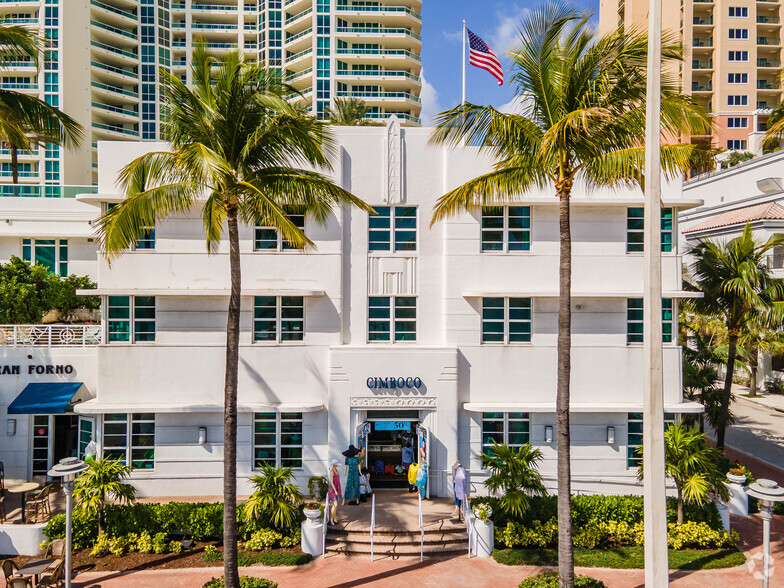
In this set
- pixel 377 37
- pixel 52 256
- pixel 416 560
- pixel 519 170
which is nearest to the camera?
pixel 519 170

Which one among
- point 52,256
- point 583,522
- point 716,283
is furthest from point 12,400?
point 716,283

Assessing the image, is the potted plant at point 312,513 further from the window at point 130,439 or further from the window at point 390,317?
the window at point 130,439

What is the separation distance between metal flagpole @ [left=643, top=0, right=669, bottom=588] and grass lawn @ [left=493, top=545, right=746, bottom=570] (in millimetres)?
4603

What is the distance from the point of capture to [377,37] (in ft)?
173

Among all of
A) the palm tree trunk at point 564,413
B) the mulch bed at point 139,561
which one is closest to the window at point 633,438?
the palm tree trunk at point 564,413

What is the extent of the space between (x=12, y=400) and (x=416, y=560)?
14626mm

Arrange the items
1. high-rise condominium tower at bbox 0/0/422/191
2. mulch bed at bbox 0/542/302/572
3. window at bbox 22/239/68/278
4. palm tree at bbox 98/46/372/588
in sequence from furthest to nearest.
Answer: high-rise condominium tower at bbox 0/0/422/191 → window at bbox 22/239/68/278 → mulch bed at bbox 0/542/302/572 → palm tree at bbox 98/46/372/588

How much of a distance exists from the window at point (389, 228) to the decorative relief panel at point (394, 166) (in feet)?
1.23

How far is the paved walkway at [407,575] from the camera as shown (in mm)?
12234

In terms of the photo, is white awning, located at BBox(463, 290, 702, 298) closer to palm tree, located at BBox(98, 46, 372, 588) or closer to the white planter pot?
the white planter pot

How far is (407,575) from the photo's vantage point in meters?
12.6

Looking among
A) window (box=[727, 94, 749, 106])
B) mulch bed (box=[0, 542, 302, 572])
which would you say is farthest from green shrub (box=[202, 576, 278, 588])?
window (box=[727, 94, 749, 106])

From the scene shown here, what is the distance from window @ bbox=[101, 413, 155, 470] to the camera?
1662cm

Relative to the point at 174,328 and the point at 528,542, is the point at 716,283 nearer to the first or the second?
the point at 528,542
